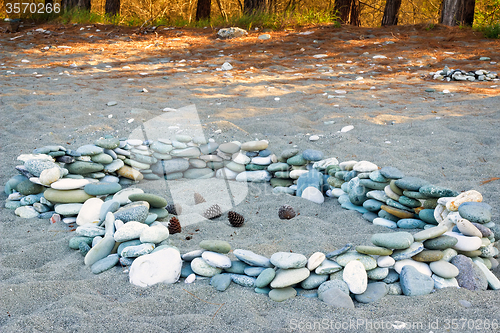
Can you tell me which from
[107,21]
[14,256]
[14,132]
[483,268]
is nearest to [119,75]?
[14,132]

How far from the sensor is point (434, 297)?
182 centimetres

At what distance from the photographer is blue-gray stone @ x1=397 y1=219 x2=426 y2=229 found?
264cm

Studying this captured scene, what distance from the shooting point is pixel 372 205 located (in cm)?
286

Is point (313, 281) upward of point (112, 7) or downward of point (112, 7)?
downward

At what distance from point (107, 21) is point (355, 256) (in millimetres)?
10110

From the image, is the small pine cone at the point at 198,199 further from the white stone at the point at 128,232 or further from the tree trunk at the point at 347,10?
the tree trunk at the point at 347,10

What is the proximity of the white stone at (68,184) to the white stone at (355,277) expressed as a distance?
80.5 inches

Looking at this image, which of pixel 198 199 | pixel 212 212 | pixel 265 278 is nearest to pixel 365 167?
pixel 212 212

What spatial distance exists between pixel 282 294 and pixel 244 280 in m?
0.21

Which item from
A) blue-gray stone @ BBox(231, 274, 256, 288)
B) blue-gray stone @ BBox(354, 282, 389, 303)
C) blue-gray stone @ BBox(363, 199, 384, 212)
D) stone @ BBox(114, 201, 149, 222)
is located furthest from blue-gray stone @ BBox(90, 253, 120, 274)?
blue-gray stone @ BBox(363, 199, 384, 212)

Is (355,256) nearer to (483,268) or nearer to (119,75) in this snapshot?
(483,268)

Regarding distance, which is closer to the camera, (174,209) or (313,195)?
(174,209)

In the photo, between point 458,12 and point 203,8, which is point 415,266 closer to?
point 458,12

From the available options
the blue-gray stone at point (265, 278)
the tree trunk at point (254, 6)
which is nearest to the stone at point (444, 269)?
the blue-gray stone at point (265, 278)
